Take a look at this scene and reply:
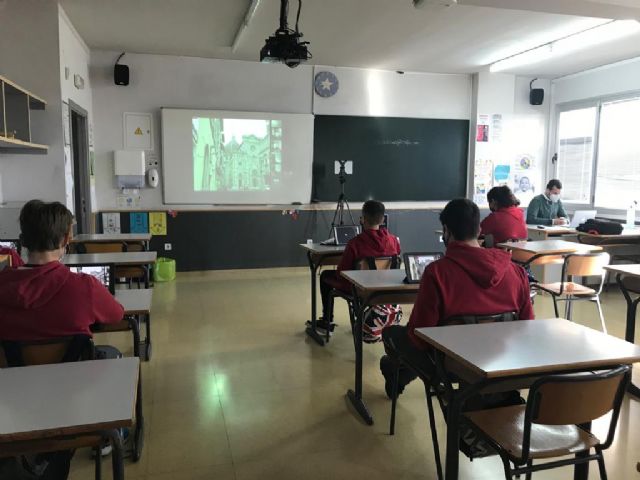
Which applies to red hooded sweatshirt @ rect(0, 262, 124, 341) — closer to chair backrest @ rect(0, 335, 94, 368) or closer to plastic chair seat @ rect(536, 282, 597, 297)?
chair backrest @ rect(0, 335, 94, 368)

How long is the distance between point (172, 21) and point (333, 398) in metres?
4.31

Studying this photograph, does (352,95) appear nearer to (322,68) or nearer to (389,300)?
(322,68)

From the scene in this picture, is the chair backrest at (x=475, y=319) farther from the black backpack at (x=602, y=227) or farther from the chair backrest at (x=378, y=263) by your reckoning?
the black backpack at (x=602, y=227)

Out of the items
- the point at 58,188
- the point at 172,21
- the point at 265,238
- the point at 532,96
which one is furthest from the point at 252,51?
the point at 532,96

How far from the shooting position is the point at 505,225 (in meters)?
5.00

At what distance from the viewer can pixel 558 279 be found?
6105mm

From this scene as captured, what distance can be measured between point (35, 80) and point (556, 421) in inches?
200

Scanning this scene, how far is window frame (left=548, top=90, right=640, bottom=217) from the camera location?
23.2 feet

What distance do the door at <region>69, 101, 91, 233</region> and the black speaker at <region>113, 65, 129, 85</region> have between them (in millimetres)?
740

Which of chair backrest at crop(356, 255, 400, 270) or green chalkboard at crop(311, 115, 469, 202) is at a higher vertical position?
green chalkboard at crop(311, 115, 469, 202)

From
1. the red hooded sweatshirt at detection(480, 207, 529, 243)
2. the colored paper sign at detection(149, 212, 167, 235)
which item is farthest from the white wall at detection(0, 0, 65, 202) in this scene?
the red hooded sweatshirt at detection(480, 207, 529, 243)

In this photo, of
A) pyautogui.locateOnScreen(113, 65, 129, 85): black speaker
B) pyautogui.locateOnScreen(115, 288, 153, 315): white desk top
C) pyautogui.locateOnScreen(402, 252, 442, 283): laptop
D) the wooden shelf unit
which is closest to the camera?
pyautogui.locateOnScreen(115, 288, 153, 315): white desk top

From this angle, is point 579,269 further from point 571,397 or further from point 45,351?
point 45,351

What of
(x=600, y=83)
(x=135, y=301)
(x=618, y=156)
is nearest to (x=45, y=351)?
(x=135, y=301)
